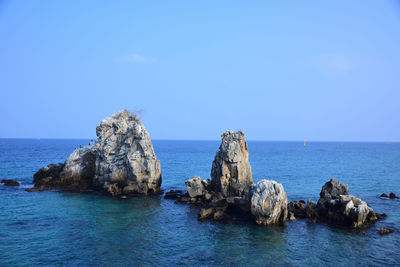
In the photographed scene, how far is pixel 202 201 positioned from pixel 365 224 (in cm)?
1948

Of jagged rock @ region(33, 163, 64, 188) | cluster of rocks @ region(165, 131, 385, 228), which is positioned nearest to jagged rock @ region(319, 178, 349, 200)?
cluster of rocks @ region(165, 131, 385, 228)

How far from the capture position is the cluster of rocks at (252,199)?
1232 inches

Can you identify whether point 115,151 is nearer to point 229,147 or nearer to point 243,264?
point 229,147

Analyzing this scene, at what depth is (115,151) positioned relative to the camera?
48.7 m

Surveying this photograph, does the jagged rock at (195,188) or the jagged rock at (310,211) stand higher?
the jagged rock at (195,188)

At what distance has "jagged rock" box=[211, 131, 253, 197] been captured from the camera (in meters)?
40.7

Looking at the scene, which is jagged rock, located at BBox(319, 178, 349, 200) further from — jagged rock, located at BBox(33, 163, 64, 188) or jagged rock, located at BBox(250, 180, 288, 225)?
jagged rock, located at BBox(33, 163, 64, 188)

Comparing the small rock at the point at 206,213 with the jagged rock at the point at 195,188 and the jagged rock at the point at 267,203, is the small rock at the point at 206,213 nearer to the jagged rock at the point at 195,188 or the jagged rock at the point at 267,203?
the jagged rock at the point at 267,203

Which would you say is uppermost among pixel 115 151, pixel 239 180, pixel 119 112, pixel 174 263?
pixel 119 112

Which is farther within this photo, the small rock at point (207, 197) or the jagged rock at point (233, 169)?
the jagged rock at point (233, 169)

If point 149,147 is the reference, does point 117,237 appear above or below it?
below

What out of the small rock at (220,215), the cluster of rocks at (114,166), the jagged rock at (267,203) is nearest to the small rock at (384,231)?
the jagged rock at (267,203)

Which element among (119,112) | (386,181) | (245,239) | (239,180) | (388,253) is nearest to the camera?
(388,253)

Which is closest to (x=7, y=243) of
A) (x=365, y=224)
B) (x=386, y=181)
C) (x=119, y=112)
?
(x=119, y=112)
